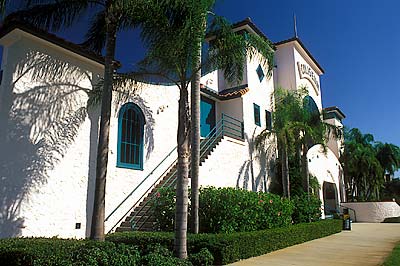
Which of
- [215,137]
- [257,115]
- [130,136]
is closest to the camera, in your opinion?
[130,136]

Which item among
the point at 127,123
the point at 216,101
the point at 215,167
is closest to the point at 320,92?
the point at 216,101

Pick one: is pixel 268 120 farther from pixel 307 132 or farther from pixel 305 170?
pixel 305 170

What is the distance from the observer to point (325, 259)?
366 inches

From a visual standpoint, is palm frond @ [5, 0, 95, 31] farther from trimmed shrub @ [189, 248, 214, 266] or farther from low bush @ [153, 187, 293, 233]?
trimmed shrub @ [189, 248, 214, 266]

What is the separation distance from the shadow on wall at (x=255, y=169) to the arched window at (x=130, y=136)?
5.74 m

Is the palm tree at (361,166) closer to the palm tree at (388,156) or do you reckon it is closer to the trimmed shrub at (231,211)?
the palm tree at (388,156)

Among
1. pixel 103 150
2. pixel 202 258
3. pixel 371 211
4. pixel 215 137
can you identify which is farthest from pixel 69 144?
pixel 371 211

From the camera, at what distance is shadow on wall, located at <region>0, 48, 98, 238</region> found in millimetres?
9242

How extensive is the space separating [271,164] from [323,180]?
8.33 meters

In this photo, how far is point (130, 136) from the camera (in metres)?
13.0

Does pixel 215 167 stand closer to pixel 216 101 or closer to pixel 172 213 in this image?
pixel 172 213

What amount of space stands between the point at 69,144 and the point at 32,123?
1.32m

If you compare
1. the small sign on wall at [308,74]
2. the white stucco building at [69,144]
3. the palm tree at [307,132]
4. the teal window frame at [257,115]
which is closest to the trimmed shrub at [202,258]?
the white stucco building at [69,144]

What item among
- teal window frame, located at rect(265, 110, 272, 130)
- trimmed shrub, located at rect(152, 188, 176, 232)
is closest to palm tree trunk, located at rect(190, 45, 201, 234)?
trimmed shrub, located at rect(152, 188, 176, 232)
